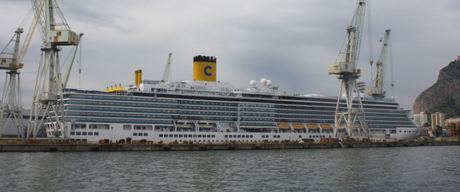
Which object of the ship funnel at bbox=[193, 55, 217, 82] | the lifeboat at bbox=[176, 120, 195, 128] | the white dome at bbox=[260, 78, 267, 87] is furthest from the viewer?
the white dome at bbox=[260, 78, 267, 87]

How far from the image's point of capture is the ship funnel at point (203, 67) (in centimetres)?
9588

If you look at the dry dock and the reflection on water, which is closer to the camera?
the reflection on water

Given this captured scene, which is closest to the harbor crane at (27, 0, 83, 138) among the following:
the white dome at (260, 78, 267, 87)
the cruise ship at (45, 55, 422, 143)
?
the cruise ship at (45, 55, 422, 143)

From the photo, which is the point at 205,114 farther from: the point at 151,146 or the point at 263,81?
the point at 263,81

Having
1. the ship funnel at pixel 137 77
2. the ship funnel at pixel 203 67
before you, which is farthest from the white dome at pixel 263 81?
the ship funnel at pixel 137 77

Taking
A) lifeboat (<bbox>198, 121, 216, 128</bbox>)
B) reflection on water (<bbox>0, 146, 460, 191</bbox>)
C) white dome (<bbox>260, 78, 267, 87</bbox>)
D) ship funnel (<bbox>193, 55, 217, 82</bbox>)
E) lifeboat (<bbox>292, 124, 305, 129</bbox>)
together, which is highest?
ship funnel (<bbox>193, 55, 217, 82</bbox>)

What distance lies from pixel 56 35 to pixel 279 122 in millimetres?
52841

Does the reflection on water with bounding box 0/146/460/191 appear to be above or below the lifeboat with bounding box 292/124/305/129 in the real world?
below

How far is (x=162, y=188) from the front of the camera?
1390 inches

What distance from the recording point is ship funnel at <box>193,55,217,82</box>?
95875 millimetres

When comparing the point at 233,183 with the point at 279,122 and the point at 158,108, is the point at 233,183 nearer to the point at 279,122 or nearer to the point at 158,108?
the point at 158,108

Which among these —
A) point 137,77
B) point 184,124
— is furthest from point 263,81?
point 137,77

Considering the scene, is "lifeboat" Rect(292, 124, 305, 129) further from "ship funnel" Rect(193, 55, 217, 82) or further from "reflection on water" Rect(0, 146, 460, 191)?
"reflection on water" Rect(0, 146, 460, 191)

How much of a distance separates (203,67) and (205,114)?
11.1 m
